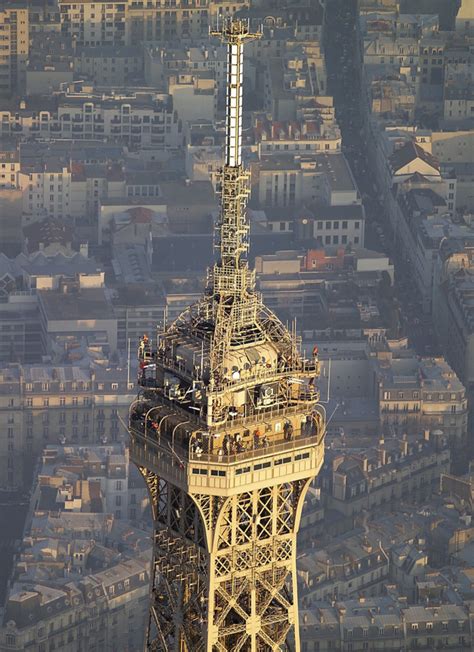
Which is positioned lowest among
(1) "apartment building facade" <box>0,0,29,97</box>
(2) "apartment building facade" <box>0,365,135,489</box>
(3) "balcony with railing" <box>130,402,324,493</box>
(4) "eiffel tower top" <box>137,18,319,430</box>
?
(2) "apartment building facade" <box>0,365,135,489</box>

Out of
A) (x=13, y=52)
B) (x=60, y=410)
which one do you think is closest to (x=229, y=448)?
(x=60, y=410)

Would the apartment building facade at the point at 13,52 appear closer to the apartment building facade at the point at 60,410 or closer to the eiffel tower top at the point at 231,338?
the apartment building facade at the point at 60,410

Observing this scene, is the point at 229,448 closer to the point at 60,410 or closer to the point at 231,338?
the point at 231,338

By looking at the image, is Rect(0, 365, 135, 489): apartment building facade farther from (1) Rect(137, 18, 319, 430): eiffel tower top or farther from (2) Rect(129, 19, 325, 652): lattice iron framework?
(1) Rect(137, 18, 319, 430): eiffel tower top

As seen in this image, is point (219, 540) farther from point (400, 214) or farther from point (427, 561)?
point (400, 214)

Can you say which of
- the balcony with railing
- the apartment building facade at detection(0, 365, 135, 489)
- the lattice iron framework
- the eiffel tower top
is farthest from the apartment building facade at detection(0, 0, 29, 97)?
the balcony with railing

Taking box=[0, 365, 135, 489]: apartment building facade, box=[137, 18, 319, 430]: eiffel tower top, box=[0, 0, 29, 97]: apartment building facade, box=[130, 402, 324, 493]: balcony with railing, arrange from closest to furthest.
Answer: box=[130, 402, 324, 493]: balcony with railing
box=[137, 18, 319, 430]: eiffel tower top
box=[0, 365, 135, 489]: apartment building facade
box=[0, 0, 29, 97]: apartment building facade

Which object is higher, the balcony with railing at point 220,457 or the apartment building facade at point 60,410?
the balcony with railing at point 220,457

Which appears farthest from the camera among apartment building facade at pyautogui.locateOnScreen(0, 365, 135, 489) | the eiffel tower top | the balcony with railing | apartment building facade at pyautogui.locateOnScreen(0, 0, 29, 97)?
apartment building facade at pyautogui.locateOnScreen(0, 0, 29, 97)

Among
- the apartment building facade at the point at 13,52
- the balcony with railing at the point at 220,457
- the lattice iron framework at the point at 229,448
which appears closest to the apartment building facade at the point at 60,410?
the apartment building facade at the point at 13,52
